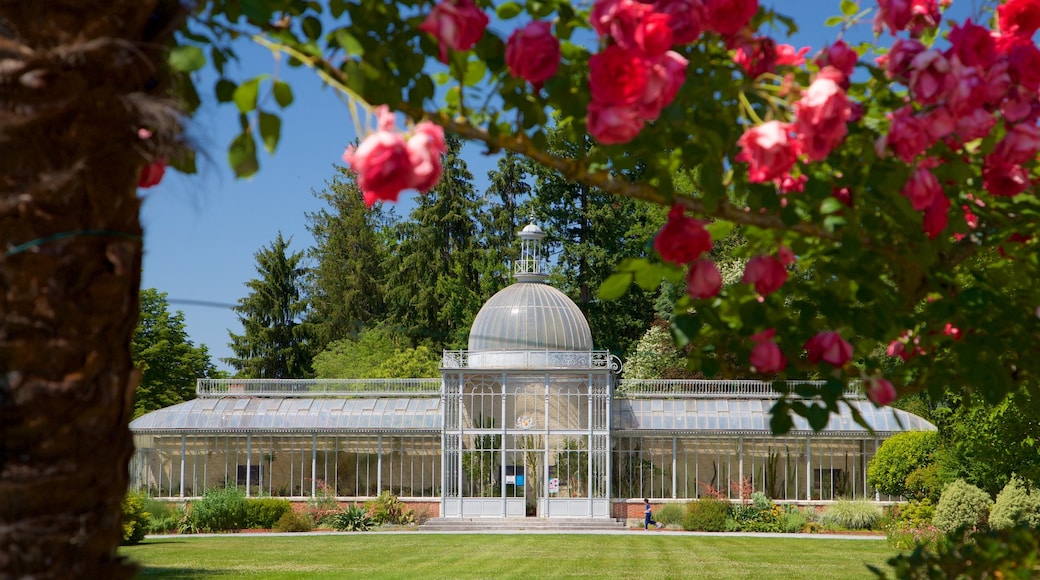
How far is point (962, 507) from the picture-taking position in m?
16.5

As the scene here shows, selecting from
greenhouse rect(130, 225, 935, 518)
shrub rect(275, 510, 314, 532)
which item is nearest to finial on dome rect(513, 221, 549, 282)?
greenhouse rect(130, 225, 935, 518)

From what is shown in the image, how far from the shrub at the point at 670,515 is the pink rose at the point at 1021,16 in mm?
20446

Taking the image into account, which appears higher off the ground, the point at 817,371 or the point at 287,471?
the point at 817,371

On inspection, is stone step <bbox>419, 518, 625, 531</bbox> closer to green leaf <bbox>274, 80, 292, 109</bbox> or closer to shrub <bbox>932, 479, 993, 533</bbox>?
shrub <bbox>932, 479, 993, 533</bbox>

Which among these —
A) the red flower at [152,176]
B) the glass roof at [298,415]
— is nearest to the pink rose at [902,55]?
the red flower at [152,176]

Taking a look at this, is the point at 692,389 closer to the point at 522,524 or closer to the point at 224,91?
the point at 522,524

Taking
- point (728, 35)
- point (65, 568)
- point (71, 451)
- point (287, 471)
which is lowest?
point (287, 471)

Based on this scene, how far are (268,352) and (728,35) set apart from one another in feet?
125

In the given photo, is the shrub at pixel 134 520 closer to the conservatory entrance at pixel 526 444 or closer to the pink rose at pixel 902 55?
the conservatory entrance at pixel 526 444

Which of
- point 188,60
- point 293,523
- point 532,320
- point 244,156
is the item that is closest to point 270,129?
point 244,156

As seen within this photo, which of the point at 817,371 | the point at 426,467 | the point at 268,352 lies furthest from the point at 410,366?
the point at 817,371

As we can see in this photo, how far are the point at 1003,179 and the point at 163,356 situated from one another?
32811 millimetres

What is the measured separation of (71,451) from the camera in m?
2.24

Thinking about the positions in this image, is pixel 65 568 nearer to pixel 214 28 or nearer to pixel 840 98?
pixel 214 28
